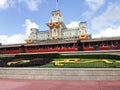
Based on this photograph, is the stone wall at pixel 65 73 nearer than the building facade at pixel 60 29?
Yes

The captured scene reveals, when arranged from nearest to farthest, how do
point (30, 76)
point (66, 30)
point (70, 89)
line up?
point (70, 89) → point (30, 76) → point (66, 30)

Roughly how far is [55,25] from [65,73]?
57.4 m

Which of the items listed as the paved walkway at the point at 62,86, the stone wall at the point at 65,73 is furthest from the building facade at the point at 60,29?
the paved walkway at the point at 62,86

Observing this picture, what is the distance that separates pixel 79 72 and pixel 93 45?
1855 centimetres

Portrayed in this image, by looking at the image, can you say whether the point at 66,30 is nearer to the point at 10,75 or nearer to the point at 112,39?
the point at 112,39

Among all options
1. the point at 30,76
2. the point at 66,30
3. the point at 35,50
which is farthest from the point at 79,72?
the point at 66,30

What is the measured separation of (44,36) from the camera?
8600 centimetres

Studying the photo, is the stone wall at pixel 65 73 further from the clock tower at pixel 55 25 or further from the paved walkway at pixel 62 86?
the clock tower at pixel 55 25

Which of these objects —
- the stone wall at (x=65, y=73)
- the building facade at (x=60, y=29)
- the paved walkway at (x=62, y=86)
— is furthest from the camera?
the building facade at (x=60, y=29)

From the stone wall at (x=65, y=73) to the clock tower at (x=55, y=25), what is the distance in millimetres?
54777

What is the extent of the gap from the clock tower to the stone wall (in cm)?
5478

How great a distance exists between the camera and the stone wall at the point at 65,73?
76.8 ft

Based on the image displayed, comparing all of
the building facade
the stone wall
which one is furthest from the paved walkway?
the building facade

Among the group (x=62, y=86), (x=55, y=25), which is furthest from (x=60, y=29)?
(x=62, y=86)
